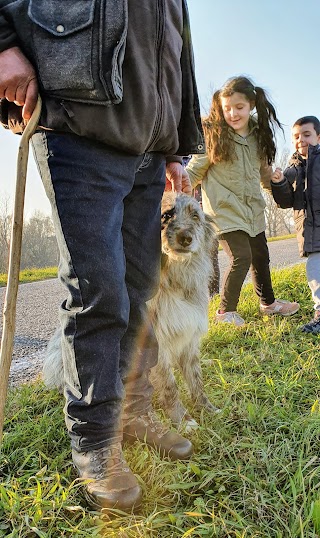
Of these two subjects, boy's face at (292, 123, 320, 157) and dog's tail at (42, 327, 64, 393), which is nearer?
dog's tail at (42, 327, 64, 393)

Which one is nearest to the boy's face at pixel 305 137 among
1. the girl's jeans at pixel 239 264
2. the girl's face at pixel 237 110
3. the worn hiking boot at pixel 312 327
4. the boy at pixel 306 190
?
the boy at pixel 306 190

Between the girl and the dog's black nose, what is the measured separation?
1651 millimetres

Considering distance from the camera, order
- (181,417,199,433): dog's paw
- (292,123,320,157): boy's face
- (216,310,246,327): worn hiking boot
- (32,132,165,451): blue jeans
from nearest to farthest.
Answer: (32,132,165,451): blue jeans < (181,417,199,433): dog's paw < (216,310,246,327): worn hiking boot < (292,123,320,157): boy's face

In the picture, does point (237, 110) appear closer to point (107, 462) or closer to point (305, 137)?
point (305, 137)

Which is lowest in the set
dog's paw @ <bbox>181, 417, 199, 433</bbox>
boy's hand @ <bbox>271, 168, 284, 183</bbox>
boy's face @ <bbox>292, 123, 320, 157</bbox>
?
dog's paw @ <bbox>181, 417, 199, 433</bbox>

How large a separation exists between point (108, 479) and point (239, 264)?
2853 millimetres

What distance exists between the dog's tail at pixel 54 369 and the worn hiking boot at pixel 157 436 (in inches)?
24.6

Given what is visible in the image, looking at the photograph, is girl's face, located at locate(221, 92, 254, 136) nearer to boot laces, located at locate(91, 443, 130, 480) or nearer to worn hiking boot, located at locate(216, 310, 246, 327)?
worn hiking boot, located at locate(216, 310, 246, 327)

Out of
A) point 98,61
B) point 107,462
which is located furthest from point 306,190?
point 107,462

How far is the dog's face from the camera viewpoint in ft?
8.50

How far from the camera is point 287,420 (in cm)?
220

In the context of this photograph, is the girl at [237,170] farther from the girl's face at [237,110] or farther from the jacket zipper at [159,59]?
the jacket zipper at [159,59]

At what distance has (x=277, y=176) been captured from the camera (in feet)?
14.2

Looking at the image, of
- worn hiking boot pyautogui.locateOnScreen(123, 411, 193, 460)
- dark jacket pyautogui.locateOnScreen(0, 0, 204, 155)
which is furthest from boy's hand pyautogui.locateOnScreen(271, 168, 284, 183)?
worn hiking boot pyautogui.locateOnScreen(123, 411, 193, 460)
